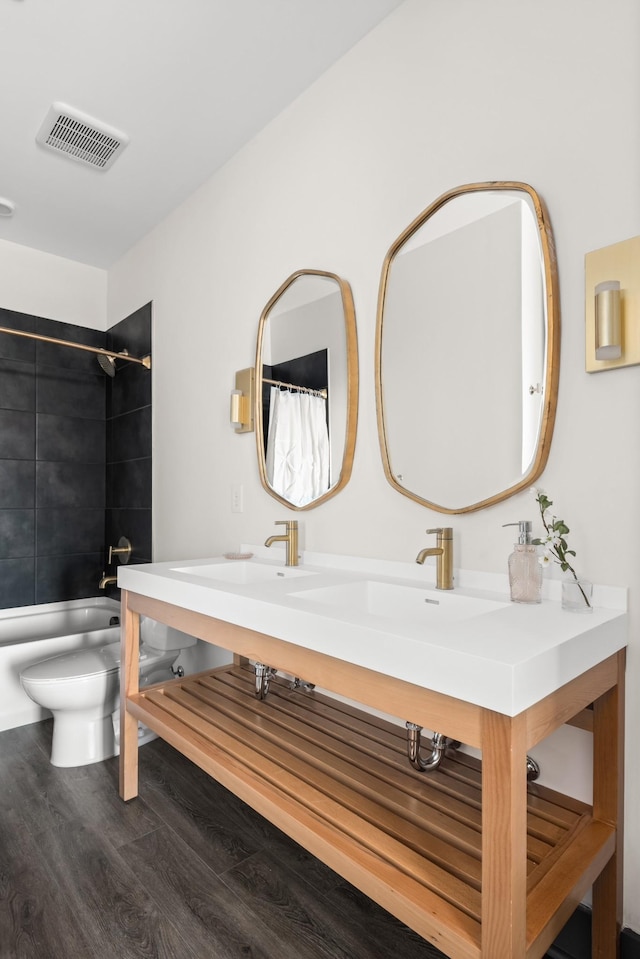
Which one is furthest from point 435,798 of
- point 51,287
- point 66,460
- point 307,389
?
point 51,287

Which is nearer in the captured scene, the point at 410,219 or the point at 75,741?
the point at 410,219

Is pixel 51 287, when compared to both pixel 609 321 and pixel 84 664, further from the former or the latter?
pixel 609 321

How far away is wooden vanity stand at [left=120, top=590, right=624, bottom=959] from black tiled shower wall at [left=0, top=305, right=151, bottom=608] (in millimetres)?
1657

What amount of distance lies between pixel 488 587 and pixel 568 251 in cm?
79

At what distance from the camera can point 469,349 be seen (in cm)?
141

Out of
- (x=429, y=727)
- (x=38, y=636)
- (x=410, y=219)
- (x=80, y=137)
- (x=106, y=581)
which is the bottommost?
(x=38, y=636)

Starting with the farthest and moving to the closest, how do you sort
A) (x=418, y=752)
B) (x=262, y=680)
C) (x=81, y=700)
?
(x=81, y=700) → (x=262, y=680) → (x=418, y=752)

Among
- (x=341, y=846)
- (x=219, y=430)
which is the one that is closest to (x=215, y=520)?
(x=219, y=430)

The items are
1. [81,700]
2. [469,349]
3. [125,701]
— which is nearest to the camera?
[469,349]

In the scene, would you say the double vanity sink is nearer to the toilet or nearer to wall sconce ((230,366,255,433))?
the toilet

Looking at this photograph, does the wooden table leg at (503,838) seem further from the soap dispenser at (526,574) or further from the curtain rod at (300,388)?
the curtain rod at (300,388)

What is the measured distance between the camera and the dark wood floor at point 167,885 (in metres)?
1.26

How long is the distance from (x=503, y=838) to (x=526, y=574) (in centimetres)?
53

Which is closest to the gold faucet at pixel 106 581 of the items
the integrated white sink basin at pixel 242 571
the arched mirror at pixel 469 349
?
the integrated white sink basin at pixel 242 571
